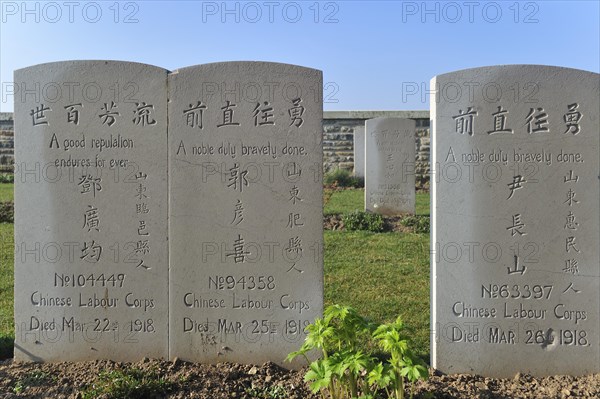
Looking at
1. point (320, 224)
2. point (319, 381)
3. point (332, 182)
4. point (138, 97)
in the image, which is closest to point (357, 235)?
point (320, 224)

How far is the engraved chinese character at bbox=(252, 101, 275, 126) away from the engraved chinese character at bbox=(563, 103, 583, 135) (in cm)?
210

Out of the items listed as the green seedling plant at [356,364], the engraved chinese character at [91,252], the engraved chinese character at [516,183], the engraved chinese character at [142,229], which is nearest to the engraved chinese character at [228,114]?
the engraved chinese character at [142,229]

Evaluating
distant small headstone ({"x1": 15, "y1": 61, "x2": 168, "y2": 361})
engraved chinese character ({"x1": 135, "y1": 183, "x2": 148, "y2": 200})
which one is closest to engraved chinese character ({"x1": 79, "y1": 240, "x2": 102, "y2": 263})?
distant small headstone ({"x1": 15, "y1": 61, "x2": 168, "y2": 361})

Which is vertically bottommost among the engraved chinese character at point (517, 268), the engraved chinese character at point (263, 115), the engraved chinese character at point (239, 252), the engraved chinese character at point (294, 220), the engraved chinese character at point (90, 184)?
the engraved chinese character at point (517, 268)

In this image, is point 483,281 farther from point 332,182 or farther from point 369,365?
point 332,182

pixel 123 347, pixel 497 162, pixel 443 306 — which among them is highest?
pixel 497 162

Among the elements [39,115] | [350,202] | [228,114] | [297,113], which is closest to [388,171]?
[350,202]

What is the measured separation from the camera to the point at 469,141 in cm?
379

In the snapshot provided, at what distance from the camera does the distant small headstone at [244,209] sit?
154 inches

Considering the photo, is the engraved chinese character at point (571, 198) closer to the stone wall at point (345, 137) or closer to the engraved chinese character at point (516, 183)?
the engraved chinese character at point (516, 183)

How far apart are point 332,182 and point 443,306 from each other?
442 inches

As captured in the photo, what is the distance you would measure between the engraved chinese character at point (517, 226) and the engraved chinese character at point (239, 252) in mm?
1926

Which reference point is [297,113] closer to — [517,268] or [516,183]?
[516,183]

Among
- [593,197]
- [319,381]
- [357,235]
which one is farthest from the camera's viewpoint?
[357,235]
